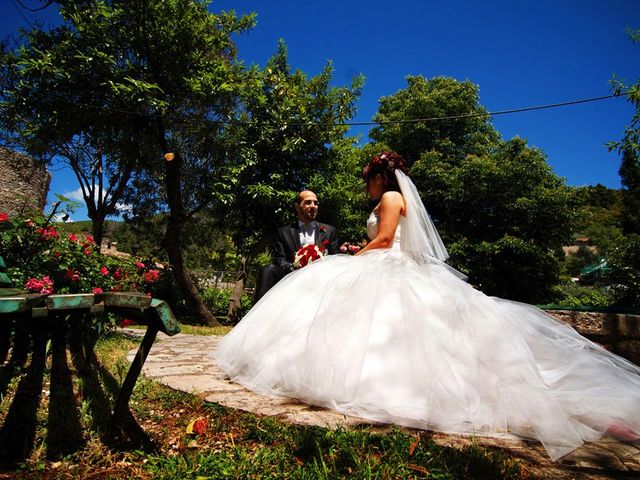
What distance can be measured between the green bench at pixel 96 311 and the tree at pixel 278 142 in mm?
7751

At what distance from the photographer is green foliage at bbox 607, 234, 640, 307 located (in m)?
13.0

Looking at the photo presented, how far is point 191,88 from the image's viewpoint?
876cm

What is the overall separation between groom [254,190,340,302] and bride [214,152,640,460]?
1.75m

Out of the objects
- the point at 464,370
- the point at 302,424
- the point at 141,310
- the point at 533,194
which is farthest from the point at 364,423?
the point at 533,194

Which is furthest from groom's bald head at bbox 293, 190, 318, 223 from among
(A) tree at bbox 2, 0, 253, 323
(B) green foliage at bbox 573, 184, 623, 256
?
(B) green foliage at bbox 573, 184, 623, 256

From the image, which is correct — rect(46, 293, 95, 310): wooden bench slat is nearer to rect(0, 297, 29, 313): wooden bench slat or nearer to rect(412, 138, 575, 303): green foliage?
rect(0, 297, 29, 313): wooden bench slat

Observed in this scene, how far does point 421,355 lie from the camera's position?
8.40 feet

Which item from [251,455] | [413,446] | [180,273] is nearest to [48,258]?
[251,455]

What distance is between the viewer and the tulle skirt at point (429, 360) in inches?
89.4

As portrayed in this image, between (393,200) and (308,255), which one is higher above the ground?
(393,200)

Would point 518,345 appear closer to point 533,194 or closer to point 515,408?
point 515,408

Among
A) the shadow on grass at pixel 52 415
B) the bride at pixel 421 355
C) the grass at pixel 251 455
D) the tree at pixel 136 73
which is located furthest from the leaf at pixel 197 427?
the tree at pixel 136 73

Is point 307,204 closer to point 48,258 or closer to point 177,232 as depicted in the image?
point 48,258

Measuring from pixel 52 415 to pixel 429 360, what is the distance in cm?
224
